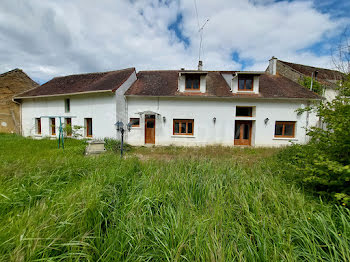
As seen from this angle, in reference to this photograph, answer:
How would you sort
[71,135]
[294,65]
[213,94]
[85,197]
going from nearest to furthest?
[85,197]
[213,94]
[71,135]
[294,65]

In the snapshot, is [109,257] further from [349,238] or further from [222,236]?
[349,238]

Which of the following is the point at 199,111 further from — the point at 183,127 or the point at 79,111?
the point at 79,111

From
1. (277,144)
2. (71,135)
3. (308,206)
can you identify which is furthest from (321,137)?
(71,135)

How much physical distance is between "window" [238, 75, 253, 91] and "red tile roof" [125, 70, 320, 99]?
79 cm

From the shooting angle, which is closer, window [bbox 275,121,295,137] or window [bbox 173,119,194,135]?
window [bbox 275,121,295,137]

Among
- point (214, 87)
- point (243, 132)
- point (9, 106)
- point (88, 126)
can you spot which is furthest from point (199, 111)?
point (9, 106)

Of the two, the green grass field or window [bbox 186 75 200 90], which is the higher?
window [bbox 186 75 200 90]

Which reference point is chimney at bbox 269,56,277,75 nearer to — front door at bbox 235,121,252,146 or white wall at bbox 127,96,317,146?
white wall at bbox 127,96,317,146

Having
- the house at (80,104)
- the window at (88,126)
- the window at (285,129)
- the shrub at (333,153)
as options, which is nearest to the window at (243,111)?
the window at (285,129)

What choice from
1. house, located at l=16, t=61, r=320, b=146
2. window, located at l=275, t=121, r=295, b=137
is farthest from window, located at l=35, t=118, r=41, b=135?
window, located at l=275, t=121, r=295, b=137

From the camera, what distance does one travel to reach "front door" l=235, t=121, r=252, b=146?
37.6ft

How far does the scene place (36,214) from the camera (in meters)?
1.90

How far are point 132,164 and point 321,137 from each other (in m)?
4.75

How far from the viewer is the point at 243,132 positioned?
37.7 feet
